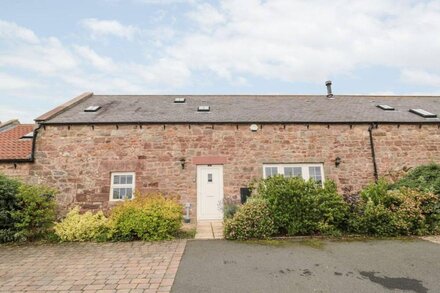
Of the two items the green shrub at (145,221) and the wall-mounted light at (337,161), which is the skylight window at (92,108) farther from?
the wall-mounted light at (337,161)

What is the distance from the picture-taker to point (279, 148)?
1104cm

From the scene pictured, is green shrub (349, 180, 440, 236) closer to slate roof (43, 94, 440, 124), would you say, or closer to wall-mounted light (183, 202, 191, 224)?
slate roof (43, 94, 440, 124)

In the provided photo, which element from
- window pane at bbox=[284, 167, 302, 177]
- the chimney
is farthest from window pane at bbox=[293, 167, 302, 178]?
the chimney

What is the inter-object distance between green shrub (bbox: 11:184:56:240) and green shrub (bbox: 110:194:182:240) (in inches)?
77.0

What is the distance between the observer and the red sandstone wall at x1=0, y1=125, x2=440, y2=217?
10398 mm

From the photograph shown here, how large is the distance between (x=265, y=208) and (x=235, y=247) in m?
1.56

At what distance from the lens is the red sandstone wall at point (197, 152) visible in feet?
34.1

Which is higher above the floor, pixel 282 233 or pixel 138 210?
pixel 138 210

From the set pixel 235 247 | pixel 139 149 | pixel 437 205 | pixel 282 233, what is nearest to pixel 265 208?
pixel 282 233

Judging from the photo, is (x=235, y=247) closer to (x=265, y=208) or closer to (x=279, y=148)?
(x=265, y=208)

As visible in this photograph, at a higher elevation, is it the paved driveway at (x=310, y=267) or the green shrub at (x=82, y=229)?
the green shrub at (x=82, y=229)

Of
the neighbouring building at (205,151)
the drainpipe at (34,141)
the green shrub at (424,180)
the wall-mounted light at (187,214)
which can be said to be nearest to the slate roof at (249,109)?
the neighbouring building at (205,151)

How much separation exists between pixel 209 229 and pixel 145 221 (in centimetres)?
228

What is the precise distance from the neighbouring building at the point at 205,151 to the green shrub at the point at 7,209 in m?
2.72
